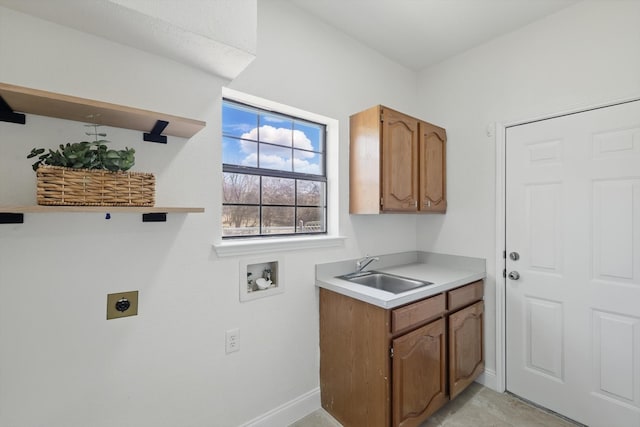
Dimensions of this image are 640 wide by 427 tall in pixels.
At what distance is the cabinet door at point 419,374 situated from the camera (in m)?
1.60

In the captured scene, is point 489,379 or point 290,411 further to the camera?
point 489,379

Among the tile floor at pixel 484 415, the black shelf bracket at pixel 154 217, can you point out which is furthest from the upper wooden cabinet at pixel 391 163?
the tile floor at pixel 484 415

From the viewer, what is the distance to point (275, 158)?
1.97 metres

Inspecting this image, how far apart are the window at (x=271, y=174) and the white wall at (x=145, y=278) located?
0.17 metres

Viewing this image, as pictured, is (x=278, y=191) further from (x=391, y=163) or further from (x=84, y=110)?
(x=84, y=110)

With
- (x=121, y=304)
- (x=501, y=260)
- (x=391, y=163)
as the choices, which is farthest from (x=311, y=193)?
(x=501, y=260)

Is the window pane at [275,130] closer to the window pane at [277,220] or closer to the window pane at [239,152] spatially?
the window pane at [239,152]

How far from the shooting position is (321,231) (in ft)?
7.25

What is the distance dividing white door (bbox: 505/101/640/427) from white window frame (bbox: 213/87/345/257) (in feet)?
4.35

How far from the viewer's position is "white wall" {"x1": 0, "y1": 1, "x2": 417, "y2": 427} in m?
1.14

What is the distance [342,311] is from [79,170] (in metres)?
1.51

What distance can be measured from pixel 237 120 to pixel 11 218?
1148 mm

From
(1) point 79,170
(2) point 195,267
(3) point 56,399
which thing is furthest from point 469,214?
(3) point 56,399

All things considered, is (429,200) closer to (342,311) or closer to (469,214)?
(469,214)
